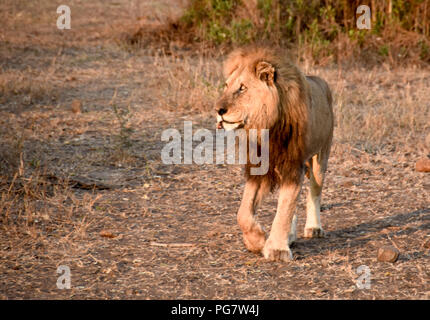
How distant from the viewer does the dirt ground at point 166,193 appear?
3818 mm

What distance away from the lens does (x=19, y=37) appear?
11148 mm

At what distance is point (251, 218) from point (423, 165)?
2.58 metres

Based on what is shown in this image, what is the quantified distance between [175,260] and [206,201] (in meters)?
1.25

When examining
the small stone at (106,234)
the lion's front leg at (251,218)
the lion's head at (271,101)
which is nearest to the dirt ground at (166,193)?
the small stone at (106,234)

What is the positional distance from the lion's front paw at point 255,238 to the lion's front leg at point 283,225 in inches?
2.5

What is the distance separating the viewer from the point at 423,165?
19.4 feet

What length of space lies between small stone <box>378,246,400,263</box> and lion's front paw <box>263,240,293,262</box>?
58 centimetres

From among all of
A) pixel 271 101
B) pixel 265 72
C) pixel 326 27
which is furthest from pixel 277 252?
pixel 326 27

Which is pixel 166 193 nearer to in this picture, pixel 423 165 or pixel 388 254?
pixel 388 254

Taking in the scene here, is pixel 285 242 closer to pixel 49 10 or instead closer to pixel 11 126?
pixel 11 126

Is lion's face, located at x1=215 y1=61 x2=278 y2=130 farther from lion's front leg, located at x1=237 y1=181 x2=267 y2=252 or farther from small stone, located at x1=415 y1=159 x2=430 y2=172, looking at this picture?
small stone, located at x1=415 y1=159 x2=430 y2=172

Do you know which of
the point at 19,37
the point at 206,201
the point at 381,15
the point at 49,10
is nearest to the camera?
the point at 206,201

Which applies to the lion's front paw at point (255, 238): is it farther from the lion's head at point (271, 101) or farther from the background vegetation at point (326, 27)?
the background vegetation at point (326, 27)

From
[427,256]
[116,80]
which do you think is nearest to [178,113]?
[116,80]
